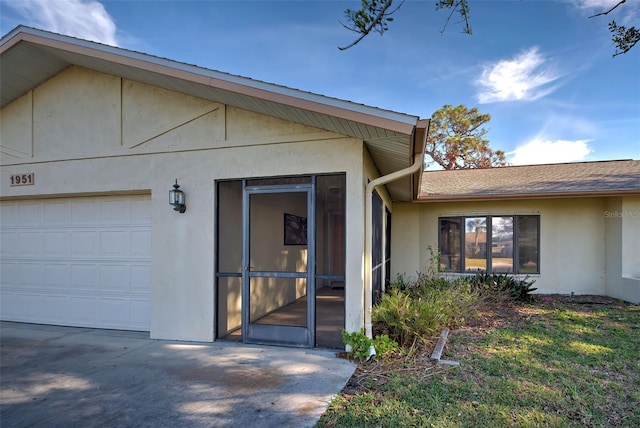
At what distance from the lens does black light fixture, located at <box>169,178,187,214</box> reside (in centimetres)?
515

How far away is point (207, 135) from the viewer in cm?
530

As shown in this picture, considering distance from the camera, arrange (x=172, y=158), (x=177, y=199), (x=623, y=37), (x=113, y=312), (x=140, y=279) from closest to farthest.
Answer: (x=623, y=37)
(x=177, y=199)
(x=172, y=158)
(x=140, y=279)
(x=113, y=312)

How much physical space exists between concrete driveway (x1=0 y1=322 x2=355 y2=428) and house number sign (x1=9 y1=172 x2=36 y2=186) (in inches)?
106

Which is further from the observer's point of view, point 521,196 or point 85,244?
point 521,196

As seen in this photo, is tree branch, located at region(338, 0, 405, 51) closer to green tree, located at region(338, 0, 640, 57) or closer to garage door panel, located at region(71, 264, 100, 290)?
green tree, located at region(338, 0, 640, 57)

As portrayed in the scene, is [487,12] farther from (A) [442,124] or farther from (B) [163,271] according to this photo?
(A) [442,124]

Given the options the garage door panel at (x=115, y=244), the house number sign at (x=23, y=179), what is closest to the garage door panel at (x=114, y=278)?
the garage door panel at (x=115, y=244)

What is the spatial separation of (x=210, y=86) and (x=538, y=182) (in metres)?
9.10

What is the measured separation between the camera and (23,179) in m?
6.33

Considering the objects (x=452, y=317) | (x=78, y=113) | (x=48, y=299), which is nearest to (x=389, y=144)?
(x=452, y=317)

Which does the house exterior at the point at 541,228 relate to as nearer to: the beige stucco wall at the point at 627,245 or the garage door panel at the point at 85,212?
the beige stucco wall at the point at 627,245

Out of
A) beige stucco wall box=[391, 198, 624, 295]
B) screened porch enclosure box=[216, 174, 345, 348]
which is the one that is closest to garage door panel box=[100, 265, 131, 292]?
screened porch enclosure box=[216, 174, 345, 348]

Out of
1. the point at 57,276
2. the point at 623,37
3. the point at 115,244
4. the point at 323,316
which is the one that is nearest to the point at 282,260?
the point at 323,316

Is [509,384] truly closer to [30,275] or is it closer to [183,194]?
[183,194]
